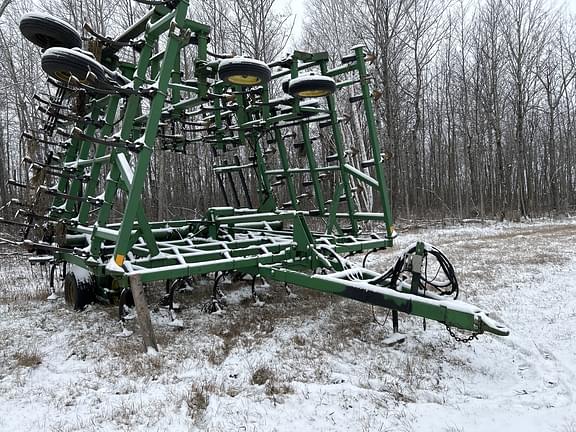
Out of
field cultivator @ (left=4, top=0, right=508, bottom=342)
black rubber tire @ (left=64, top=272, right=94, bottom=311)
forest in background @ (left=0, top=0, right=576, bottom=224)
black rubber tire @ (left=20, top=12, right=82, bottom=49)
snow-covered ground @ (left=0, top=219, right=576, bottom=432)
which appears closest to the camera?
snow-covered ground @ (left=0, top=219, right=576, bottom=432)

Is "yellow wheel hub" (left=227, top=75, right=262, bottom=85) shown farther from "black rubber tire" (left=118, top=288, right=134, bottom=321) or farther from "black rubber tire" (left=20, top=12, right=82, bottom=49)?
"black rubber tire" (left=118, top=288, right=134, bottom=321)

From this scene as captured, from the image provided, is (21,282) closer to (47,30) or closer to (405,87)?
(47,30)

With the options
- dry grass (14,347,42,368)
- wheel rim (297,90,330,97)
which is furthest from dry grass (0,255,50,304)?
wheel rim (297,90,330,97)

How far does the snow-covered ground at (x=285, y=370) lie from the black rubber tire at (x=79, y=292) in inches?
6.1

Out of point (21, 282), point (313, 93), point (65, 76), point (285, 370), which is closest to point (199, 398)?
point (285, 370)

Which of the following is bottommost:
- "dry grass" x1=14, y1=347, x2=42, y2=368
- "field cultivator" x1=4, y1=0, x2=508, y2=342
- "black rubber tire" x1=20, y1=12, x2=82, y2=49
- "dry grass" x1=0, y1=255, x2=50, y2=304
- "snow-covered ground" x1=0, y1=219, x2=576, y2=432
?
"snow-covered ground" x1=0, y1=219, x2=576, y2=432

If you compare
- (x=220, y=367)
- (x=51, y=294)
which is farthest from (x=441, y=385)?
(x=51, y=294)

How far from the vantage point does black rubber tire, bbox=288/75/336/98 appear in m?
4.88

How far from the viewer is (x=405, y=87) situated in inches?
872

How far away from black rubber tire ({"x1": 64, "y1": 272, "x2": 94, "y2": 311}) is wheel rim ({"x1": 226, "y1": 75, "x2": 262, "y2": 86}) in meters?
3.06

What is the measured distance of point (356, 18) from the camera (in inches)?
739

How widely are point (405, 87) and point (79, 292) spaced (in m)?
20.6

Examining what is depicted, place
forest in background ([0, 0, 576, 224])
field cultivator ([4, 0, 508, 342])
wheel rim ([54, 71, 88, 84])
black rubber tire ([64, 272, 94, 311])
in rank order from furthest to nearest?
forest in background ([0, 0, 576, 224]) < black rubber tire ([64, 272, 94, 311]) < field cultivator ([4, 0, 508, 342]) < wheel rim ([54, 71, 88, 84])

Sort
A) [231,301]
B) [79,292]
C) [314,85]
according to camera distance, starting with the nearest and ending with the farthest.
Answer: [314,85], [79,292], [231,301]
